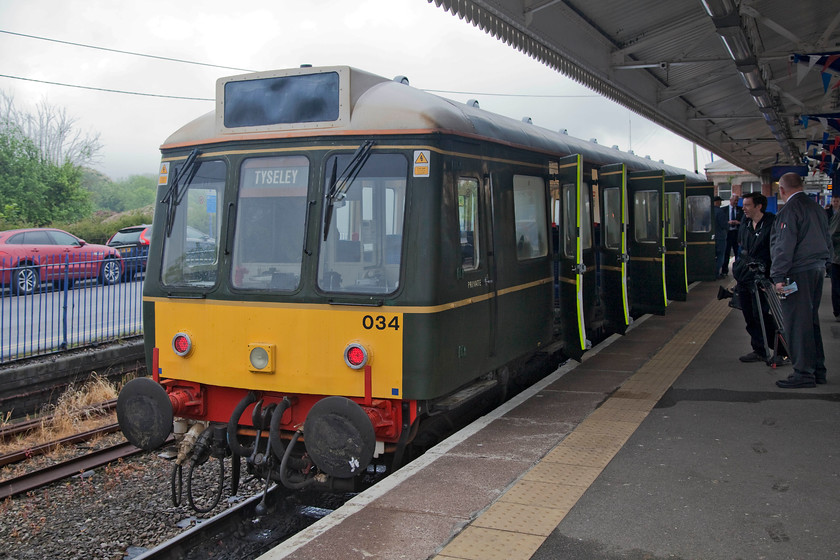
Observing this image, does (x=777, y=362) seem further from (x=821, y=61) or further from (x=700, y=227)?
(x=700, y=227)

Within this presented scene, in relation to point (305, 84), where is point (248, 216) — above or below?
below

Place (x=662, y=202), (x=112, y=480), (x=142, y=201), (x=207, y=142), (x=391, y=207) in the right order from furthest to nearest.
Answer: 1. (x=142, y=201)
2. (x=662, y=202)
3. (x=112, y=480)
4. (x=207, y=142)
5. (x=391, y=207)

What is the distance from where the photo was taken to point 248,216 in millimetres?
5805

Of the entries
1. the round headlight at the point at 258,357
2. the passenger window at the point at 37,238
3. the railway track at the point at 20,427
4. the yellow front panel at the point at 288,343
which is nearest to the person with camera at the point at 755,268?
the yellow front panel at the point at 288,343

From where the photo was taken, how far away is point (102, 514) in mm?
6547

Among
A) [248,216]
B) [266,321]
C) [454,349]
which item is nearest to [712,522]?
[454,349]

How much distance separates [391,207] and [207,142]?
1603mm

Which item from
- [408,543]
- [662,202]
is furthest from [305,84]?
[662,202]

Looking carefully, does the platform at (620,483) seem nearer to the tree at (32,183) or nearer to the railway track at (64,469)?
the railway track at (64,469)

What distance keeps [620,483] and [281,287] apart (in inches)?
107

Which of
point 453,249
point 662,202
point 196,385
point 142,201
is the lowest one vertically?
point 196,385

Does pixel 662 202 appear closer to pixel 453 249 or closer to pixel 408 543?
pixel 453 249

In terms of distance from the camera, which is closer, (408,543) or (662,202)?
(408,543)

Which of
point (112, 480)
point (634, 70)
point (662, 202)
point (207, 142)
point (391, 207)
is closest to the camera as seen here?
point (391, 207)
